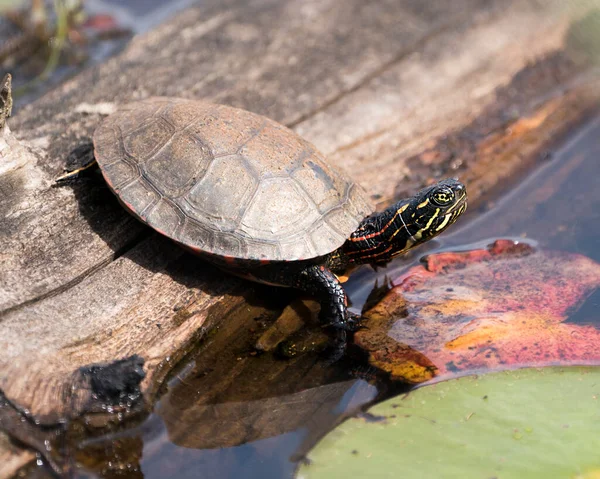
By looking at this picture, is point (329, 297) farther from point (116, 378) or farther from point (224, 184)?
point (116, 378)

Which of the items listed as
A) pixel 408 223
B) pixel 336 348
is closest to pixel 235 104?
pixel 408 223

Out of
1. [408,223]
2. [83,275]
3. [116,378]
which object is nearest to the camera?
[116,378]

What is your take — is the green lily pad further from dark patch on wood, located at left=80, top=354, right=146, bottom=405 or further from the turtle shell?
the turtle shell

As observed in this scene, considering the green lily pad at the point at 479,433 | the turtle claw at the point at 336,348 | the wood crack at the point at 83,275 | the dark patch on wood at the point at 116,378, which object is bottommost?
the green lily pad at the point at 479,433

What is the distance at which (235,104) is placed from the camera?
4293 mm

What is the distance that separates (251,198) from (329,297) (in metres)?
0.68

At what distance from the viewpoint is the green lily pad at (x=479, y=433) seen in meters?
2.45

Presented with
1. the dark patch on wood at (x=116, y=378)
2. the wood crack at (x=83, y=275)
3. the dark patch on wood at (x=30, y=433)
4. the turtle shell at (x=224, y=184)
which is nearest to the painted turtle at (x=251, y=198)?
the turtle shell at (x=224, y=184)

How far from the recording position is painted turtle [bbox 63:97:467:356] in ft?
10.6

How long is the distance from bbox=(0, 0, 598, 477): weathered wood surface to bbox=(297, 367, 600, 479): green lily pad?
102 cm

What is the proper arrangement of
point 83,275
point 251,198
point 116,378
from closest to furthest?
point 116,378 → point 83,275 → point 251,198

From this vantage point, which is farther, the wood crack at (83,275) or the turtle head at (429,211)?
the turtle head at (429,211)

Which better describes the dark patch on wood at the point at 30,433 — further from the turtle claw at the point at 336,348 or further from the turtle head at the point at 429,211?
the turtle head at the point at 429,211

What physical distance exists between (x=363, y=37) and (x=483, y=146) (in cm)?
131
